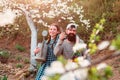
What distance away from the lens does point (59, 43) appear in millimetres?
4703

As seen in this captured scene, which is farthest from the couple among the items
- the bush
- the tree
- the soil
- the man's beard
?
the bush

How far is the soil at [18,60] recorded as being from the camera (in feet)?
35.7

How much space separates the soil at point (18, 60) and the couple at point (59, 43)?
4223mm

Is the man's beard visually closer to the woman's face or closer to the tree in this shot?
the woman's face

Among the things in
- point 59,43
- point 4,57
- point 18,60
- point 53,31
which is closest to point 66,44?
point 59,43

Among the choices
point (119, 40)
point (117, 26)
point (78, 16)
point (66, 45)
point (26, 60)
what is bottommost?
point (119, 40)

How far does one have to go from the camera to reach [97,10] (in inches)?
563

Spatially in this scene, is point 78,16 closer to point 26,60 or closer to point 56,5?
point 56,5

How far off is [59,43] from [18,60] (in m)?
9.18

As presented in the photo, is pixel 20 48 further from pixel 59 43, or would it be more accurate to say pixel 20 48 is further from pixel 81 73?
pixel 81 73

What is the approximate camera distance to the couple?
452cm

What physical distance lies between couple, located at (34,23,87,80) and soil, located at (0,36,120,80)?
166 inches

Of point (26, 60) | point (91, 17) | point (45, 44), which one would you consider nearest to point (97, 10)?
point (91, 17)

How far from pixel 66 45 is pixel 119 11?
9741 mm
